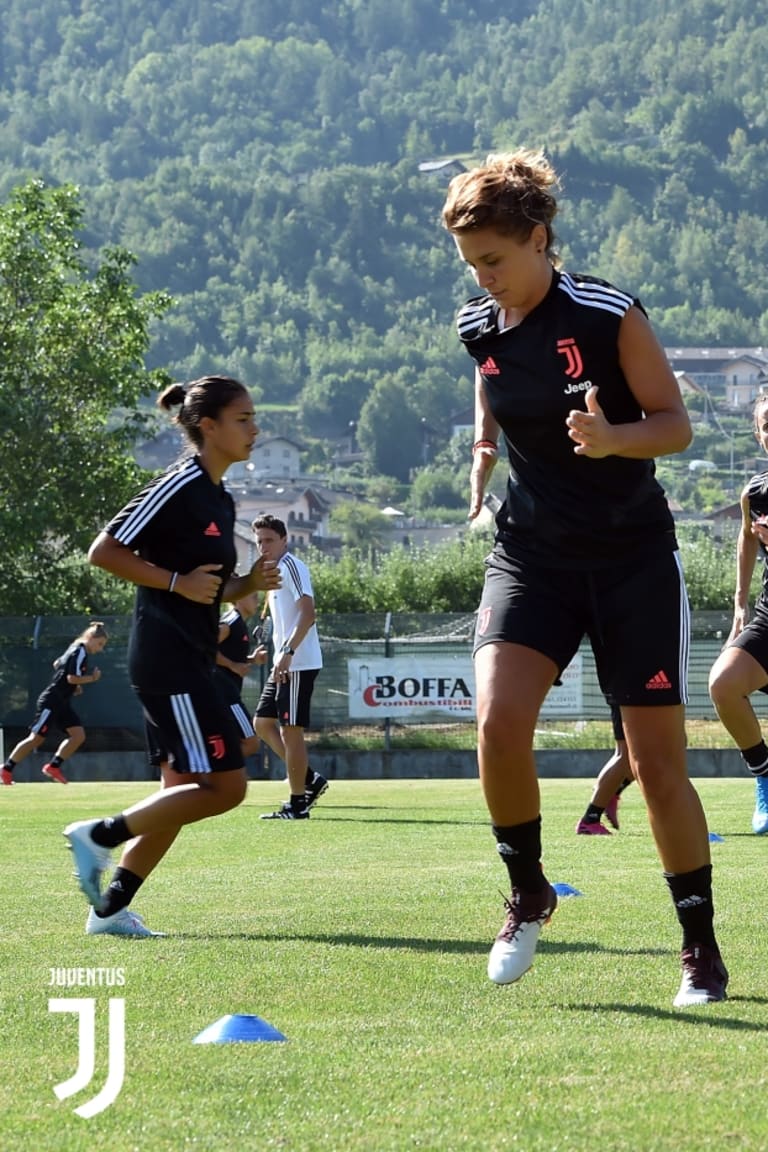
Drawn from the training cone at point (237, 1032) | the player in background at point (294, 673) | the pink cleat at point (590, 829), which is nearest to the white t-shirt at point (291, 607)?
the player in background at point (294, 673)

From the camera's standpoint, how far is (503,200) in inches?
193

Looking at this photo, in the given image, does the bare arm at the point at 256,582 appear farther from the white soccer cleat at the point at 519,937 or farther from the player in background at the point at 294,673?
the player in background at the point at 294,673

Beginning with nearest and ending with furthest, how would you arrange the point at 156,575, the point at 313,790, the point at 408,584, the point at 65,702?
the point at 156,575
the point at 313,790
the point at 65,702
the point at 408,584

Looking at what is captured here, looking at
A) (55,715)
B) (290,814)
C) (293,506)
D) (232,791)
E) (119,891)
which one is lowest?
(293,506)

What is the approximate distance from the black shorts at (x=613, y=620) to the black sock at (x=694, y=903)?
1.69 ft

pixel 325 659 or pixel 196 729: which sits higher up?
pixel 196 729

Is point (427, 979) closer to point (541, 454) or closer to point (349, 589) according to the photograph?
point (541, 454)

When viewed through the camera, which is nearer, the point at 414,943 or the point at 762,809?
the point at 414,943

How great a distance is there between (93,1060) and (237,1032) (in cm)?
41

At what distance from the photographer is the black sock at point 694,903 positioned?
5.05 m

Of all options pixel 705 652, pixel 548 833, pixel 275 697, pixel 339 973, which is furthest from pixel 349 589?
pixel 339 973

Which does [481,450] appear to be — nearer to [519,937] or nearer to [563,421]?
[563,421]

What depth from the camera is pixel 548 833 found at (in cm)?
1106

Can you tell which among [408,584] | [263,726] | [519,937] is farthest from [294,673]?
[408,584]
